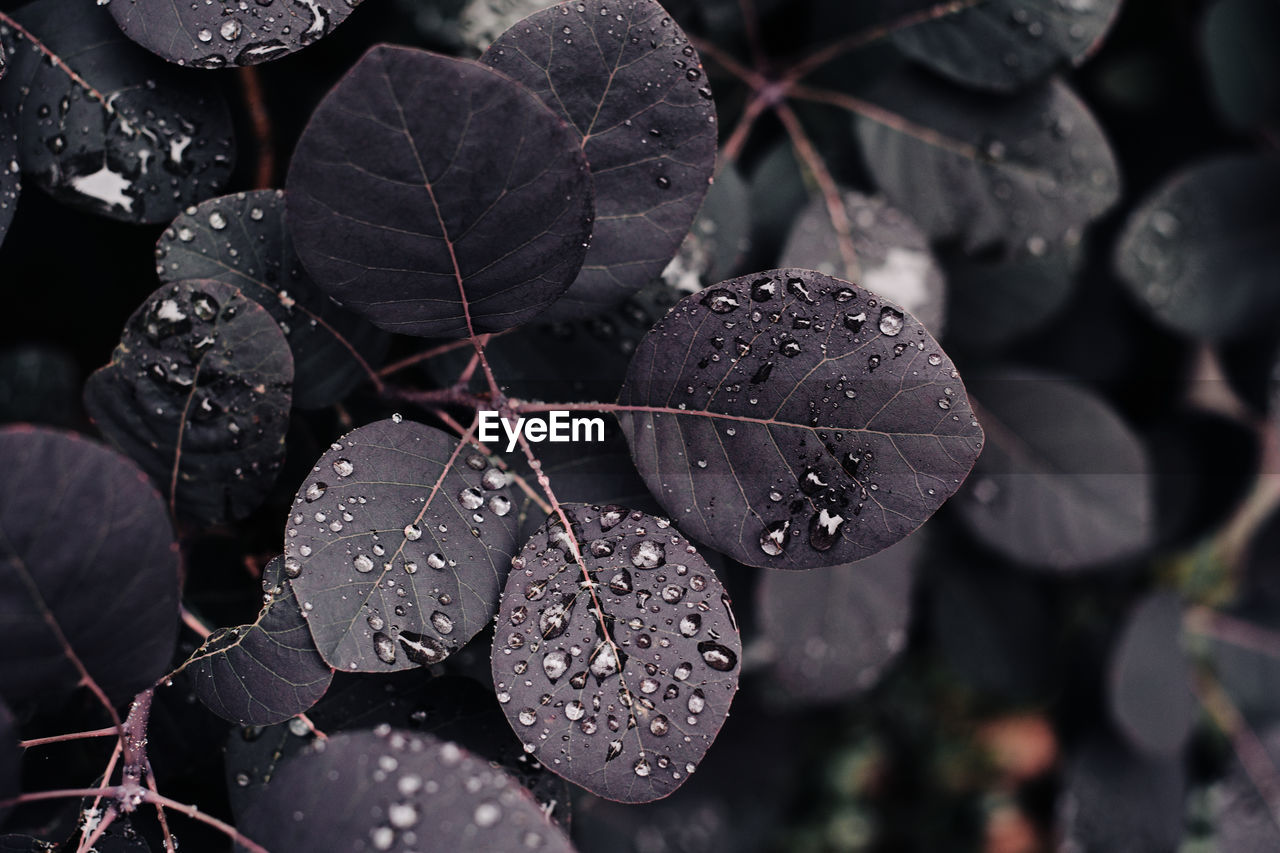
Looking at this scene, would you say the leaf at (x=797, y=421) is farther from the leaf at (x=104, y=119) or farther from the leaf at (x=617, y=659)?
the leaf at (x=104, y=119)

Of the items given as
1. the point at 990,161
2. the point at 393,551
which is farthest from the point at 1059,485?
the point at 393,551

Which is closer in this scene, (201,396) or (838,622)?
(201,396)

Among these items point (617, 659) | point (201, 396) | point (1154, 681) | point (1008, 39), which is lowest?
point (1154, 681)

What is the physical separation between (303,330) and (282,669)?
25 cm

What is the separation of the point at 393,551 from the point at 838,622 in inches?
29.9

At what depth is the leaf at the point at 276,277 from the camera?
558mm

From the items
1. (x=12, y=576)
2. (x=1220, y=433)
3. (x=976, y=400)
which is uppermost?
(x=12, y=576)

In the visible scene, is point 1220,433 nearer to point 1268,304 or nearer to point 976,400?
point 1268,304

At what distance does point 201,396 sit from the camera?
558 mm

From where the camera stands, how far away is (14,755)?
0.45 metres

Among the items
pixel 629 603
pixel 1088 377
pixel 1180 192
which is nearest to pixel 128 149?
pixel 629 603

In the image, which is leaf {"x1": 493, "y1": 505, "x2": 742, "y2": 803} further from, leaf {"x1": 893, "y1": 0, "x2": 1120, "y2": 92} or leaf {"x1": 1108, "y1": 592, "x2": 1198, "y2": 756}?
leaf {"x1": 1108, "y1": 592, "x2": 1198, "y2": 756}

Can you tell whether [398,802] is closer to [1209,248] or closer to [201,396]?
[201,396]

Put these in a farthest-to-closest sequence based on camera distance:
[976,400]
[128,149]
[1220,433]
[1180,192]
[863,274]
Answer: [1220,433], [976,400], [1180,192], [863,274], [128,149]
